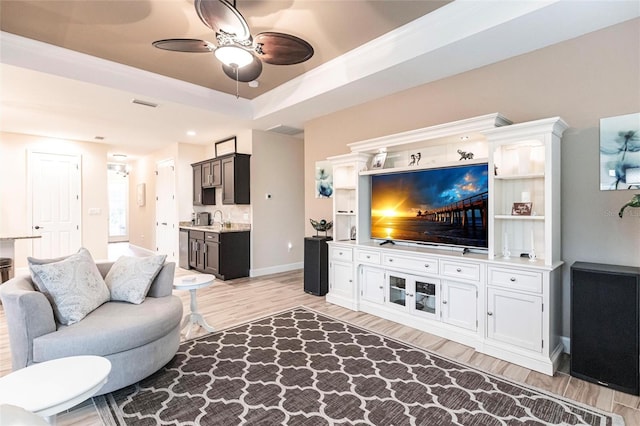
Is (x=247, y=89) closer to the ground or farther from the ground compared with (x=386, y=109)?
farther from the ground

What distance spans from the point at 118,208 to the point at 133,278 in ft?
37.1

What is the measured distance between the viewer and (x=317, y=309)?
4.06m

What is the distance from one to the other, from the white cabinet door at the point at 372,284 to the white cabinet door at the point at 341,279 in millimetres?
183

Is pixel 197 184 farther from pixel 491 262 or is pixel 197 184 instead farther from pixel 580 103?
pixel 580 103

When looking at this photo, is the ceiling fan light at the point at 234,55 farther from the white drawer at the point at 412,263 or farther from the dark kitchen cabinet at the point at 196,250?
the dark kitchen cabinet at the point at 196,250

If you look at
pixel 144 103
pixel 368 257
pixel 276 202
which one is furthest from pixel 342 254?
pixel 144 103

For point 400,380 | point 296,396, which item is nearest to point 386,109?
point 400,380

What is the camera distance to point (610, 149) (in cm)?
263

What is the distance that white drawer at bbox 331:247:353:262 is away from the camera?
4139mm

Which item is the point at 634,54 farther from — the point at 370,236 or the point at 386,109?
the point at 370,236

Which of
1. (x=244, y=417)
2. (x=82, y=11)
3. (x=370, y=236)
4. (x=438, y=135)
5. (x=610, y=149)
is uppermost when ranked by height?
(x=82, y=11)

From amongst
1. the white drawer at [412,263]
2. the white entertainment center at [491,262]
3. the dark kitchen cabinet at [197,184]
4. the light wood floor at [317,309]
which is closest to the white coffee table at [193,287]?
the light wood floor at [317,309]

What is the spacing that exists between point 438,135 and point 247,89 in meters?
2.91

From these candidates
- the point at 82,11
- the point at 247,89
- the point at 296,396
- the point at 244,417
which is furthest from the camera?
the point at 247,89
